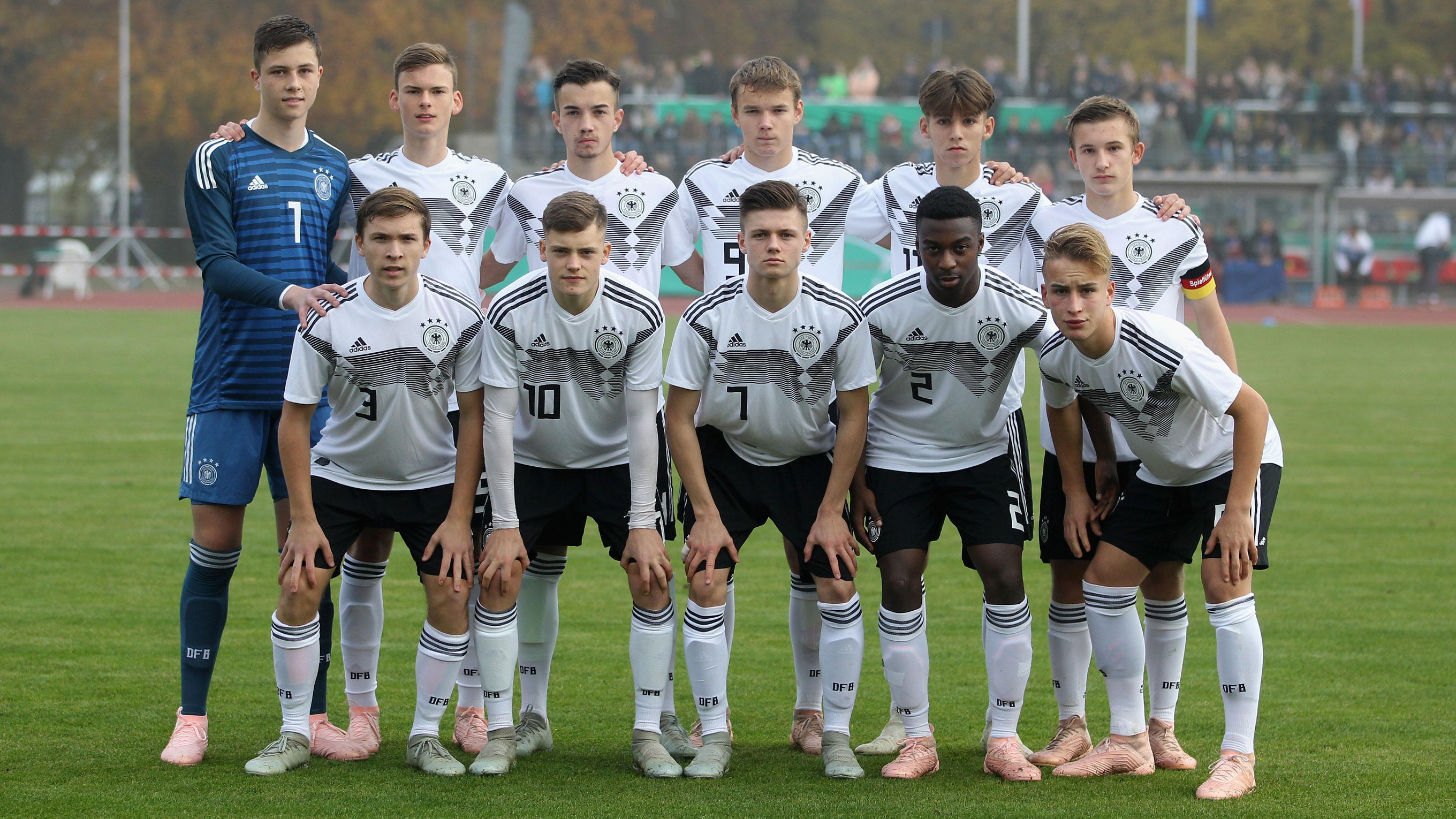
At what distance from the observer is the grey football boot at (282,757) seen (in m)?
4.85

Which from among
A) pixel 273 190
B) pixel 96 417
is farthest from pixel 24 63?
pixel 273 190

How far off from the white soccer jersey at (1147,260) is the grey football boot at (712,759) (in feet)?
5.05

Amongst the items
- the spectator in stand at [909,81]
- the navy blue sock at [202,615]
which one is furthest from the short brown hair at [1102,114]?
the spectator in stand at [909,81]

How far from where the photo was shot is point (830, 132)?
113ft

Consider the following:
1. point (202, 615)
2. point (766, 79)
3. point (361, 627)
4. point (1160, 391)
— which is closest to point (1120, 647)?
point (1160, 391)

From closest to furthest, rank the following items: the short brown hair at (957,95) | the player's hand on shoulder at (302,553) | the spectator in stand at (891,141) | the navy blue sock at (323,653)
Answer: the player's hand on shoulder at (302,553)
the navy blue sock at (323,653)
the short brown hair at (957,95)
the spectator in stand at (891,141)

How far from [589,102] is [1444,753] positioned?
3784mm

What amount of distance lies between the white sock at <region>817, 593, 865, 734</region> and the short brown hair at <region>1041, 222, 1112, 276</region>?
1307 millimetres

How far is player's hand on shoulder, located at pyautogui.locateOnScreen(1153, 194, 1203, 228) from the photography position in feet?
17.5

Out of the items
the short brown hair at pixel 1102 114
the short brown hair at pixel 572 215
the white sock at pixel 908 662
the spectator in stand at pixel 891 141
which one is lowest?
the white sock at pixel 908 662

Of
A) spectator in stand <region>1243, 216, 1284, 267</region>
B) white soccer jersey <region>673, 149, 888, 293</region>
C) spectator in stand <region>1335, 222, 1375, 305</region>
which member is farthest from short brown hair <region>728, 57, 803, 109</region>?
spectator in stand <region>1335, 222, 1375, 305</region>

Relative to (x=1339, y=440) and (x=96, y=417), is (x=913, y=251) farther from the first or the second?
(x=96, y=417)

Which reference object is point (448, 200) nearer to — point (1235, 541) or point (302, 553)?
point (302, 553)

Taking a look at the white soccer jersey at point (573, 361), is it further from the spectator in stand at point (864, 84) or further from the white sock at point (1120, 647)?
the spectator in stand at point (864, 84)
